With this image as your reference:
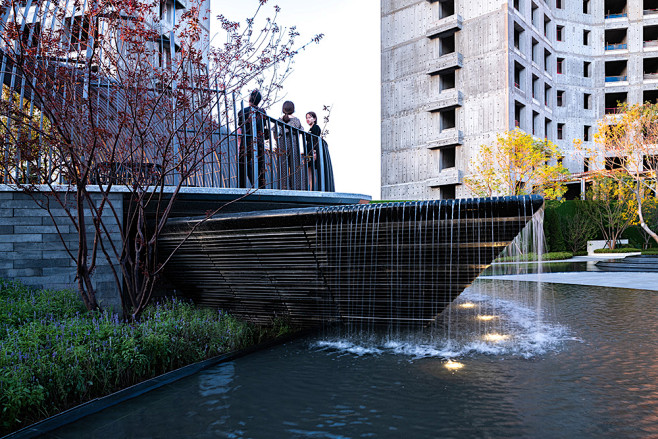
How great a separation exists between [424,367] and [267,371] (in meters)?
1.75

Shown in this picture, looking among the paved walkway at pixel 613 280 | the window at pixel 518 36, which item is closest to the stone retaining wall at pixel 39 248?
the paved walkway at pixel 613 280

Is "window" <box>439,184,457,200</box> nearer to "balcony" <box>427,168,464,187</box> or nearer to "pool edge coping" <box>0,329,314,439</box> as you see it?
"balcony" <box>427,168,464,187</box>

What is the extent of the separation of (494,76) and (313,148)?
78.1 feet

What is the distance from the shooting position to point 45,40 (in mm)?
5742

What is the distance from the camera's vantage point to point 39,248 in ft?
24.0

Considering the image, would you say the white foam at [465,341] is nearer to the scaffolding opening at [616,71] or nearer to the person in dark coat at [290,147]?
the person in dark coat at [290,147]

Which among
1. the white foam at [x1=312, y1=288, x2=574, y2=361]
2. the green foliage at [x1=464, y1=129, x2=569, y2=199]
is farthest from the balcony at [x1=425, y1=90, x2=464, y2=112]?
the white foam at [x1=312, y1=288, x2=574, y2=361]

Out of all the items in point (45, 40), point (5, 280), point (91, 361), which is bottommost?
point (91, 361)

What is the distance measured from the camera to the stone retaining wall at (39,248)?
23.6 feet

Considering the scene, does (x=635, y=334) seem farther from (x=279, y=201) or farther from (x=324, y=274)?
(x=279, y=201)

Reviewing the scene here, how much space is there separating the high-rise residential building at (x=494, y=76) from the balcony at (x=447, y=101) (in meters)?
Answer: 0.08

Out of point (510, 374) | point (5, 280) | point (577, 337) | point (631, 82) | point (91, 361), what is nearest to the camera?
Result: point (91, 361)

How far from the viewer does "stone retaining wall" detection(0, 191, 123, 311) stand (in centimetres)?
718

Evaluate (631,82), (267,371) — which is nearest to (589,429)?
(267,371)
